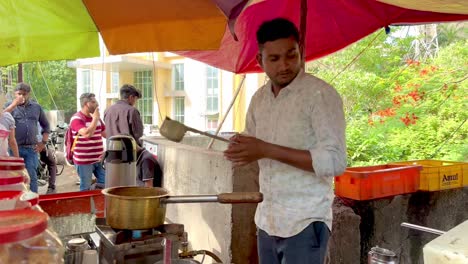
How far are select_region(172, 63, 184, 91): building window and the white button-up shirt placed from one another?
40.5 feet

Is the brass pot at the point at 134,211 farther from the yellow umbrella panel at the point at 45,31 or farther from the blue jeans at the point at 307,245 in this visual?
the yellow umbrella panel at the point at 45,31

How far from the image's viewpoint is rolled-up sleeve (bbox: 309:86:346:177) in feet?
5.72

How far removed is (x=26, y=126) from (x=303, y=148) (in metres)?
5.29

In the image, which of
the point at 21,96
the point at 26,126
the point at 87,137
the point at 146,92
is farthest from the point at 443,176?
the point at 146,92

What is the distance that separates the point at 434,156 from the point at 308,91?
6255 millimetres

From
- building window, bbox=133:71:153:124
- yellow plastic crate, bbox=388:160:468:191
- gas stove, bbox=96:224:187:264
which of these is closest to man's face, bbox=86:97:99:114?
gas stove, bbox=96:224:187:264

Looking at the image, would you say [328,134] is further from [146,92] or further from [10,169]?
[146,92]

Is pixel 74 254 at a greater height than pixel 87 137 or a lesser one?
lesser

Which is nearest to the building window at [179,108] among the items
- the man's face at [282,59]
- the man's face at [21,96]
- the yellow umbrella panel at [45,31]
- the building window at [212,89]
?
the building window at [212,89]

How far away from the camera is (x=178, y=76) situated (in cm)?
1429

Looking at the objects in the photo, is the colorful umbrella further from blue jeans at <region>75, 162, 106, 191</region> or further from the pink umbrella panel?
blue jeans at <region>75, 162, 106, 191</region>

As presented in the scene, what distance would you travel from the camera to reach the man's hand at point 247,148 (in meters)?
1.83

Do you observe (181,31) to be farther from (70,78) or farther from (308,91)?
(70,78)

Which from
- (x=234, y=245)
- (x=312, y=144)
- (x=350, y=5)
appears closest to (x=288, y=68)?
(x=312, y=144)
